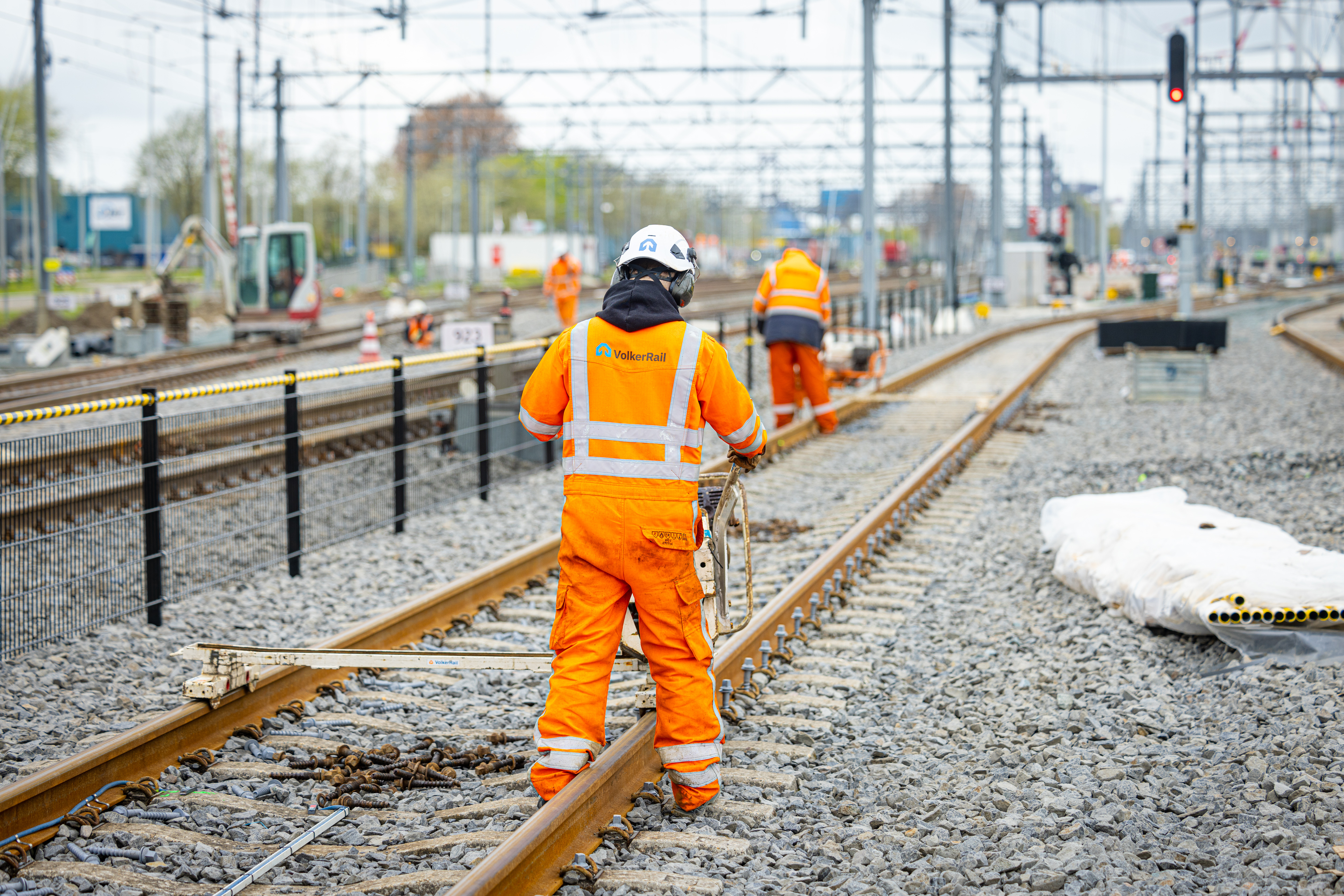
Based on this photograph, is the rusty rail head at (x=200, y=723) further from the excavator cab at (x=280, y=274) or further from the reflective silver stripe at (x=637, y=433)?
the excavator cab at (x=280, y=274)

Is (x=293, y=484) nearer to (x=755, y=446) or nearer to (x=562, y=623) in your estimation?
(x=562, y=623)

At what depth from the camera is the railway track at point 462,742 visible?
13.8 feet

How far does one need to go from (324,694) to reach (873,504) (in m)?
5.13

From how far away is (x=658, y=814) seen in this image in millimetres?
4594

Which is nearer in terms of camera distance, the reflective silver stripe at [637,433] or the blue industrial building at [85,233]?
the reflective silver stripe at [637,433]

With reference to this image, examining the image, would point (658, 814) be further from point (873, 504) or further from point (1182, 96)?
point (1182, 96)

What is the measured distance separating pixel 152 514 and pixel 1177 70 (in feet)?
50.6

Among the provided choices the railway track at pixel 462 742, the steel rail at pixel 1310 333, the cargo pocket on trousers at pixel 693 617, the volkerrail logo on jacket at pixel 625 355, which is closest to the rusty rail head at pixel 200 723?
the railway track at pixel 462 742

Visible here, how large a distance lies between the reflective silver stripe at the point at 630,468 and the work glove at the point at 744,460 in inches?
12.1

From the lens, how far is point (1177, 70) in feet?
58.9

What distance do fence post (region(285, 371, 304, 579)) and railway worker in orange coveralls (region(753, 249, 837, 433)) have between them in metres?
5.11

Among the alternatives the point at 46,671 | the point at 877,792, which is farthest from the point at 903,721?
the point at 46,671

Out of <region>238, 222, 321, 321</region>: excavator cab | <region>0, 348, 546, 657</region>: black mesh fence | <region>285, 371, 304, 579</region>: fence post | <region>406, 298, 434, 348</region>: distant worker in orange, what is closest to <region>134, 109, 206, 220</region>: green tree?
<region>238, 222, 321, 321</region>: excavator cab

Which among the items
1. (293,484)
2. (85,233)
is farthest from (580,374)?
(85,233)
